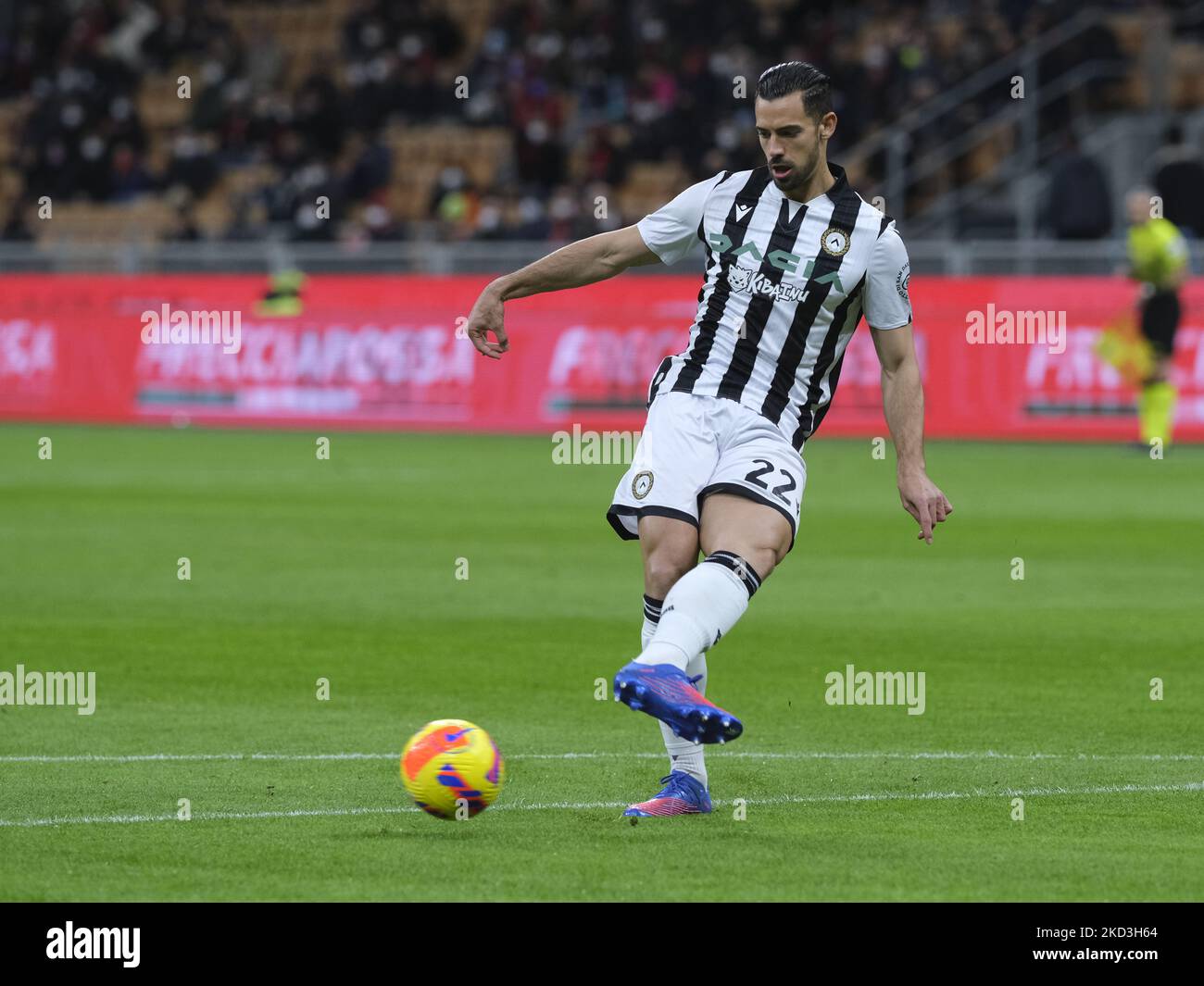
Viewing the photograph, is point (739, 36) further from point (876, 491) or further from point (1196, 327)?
point (876, 491)

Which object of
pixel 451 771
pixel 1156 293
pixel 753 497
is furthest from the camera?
pixel 1156 293

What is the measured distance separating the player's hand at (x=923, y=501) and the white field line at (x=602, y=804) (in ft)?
3.20

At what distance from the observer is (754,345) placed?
23.6ft

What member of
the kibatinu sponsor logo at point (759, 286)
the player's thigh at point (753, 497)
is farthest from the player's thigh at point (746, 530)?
the kibatinu sponsor logo at point (759, 286)

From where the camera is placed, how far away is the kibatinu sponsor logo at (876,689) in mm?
9664

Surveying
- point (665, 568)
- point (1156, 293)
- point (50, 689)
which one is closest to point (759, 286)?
point (665, 568)

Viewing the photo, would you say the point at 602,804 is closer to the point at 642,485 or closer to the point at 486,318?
the point at 642,485

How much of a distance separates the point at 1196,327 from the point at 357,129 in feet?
47.3

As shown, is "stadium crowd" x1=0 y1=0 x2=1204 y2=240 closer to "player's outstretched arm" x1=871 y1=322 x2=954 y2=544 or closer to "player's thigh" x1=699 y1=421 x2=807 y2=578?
"player's outstretched arm" x1=871 y1=322 x2=954 y2=544

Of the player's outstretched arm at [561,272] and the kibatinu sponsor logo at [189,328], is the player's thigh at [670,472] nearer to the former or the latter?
the player's outstretched arm at [561,272]

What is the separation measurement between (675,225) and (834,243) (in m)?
0.50

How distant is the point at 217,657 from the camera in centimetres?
1088

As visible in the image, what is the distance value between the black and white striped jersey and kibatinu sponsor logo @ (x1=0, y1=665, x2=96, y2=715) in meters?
3.47
